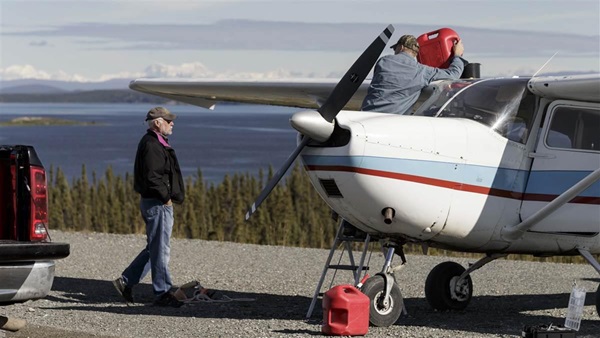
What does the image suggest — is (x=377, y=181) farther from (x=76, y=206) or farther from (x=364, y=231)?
(x=76, y=206)

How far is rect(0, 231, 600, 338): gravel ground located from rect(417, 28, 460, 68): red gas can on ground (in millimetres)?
2324

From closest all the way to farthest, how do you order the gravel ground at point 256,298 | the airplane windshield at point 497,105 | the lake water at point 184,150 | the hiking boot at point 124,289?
the gravel ground at point 256,298 < the airplane windshield at point 497,105 < the hiking boot at point 124,289 < the lake water at point 184,150

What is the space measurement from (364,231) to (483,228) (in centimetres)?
100

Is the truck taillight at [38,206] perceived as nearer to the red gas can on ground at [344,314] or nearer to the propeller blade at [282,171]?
the propeller blade at [282,171]

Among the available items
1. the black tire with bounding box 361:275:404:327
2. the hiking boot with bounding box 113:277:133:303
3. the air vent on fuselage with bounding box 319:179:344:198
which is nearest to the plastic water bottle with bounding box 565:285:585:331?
the black tire with bounding box 361:275:404:327

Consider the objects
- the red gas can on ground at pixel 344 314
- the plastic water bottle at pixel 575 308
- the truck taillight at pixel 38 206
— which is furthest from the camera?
the red gas can on ground at pixel 344 314

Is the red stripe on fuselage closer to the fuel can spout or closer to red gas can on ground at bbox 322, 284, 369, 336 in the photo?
the fuel can spout

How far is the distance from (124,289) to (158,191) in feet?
3.59

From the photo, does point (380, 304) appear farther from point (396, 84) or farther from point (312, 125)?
point (396, 84)

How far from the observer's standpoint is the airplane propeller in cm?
886

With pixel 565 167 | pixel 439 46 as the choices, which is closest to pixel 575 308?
pixel 565 167

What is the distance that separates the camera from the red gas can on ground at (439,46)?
1091 centimetres

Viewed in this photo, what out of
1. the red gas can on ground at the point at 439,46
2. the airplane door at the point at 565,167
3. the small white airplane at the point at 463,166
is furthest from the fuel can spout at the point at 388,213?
the red gas can on ground at the point at 439,46

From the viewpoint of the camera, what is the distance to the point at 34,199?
7707 mm
